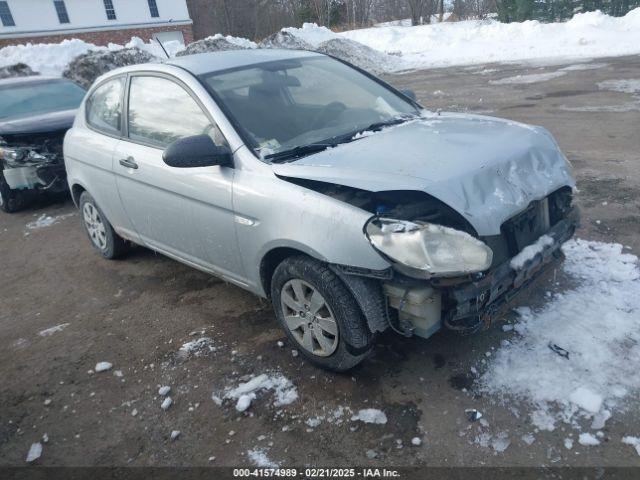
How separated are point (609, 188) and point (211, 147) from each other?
4377 millimetres

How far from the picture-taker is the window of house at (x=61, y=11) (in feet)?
115

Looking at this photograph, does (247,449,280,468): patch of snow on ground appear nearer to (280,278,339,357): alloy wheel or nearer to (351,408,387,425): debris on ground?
(351,408,387,425): debris on ground

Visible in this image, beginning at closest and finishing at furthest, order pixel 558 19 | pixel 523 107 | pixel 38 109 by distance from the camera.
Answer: pixel 38 109
pixel 523 107
pixel 558 19

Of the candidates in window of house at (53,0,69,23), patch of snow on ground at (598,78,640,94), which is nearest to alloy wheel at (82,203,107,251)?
patch of snow on ground at (598,78,640,94)

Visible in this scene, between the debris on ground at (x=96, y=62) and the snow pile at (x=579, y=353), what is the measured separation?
1828cm

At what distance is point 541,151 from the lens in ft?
10.1

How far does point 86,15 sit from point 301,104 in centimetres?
3951

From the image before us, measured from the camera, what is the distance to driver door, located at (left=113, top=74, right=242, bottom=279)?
10.8ft

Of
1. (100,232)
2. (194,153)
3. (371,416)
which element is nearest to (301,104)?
(194,153)

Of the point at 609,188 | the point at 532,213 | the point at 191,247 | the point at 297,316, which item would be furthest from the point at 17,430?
the point at 609,188

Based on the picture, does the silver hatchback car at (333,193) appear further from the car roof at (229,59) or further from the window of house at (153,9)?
the window of house at (153,9)

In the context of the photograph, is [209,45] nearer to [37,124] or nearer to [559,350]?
[37,124]

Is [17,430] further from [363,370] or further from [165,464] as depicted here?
[363,370]

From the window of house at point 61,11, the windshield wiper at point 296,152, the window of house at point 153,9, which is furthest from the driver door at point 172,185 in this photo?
the window of house at point 153,9
